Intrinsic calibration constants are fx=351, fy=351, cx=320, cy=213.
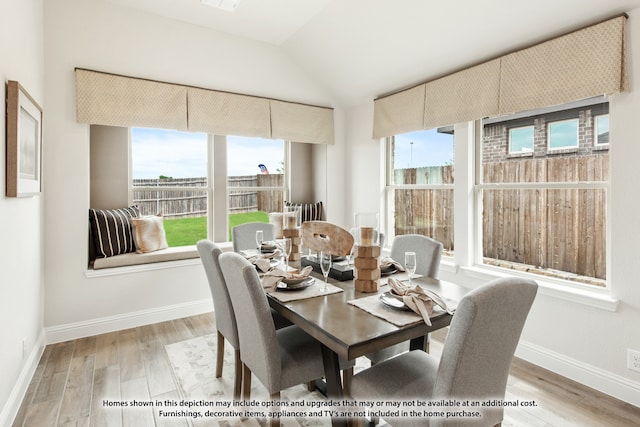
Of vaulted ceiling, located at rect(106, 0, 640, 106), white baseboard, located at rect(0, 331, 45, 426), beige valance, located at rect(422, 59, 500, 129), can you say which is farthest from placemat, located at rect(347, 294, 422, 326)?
vaulted ceiling, located at rect(106, 0, 640, 106)

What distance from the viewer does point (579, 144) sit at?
253cm

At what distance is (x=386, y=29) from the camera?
3209 millimetres

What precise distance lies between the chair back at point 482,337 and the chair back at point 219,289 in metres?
1.25

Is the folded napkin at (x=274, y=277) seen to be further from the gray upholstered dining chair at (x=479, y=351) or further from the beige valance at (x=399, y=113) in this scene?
the beige valance at (x=399, y=113)

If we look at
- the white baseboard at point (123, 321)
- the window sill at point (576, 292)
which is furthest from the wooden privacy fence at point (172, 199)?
the window sill at point (576, 292)

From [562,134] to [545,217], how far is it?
0.64 metres

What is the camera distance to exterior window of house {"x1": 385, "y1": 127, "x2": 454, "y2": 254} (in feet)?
11.6

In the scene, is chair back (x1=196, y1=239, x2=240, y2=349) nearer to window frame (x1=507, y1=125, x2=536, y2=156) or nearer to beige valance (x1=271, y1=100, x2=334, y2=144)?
beige valance (x1=271, y1=100, x2=334, y2=144)

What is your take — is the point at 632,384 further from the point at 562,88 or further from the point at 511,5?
the point at 511,5

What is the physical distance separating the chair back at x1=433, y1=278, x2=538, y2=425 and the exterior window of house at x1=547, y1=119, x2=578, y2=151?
189cm

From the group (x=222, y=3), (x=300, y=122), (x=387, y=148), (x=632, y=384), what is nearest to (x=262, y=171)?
(x=300, y=122)

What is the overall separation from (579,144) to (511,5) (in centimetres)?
110

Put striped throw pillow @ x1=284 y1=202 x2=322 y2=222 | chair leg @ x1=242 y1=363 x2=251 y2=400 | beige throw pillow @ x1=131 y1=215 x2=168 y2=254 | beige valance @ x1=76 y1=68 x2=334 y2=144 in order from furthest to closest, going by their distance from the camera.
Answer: striped throw pillow @ x1=284 y1=202 x2=322 y2=222, beige throw pillow @ x1=131 y1=215 x2=168 y2=254, beige valance @ x1=76 y1=68 x2=334 y2=144, chair leg @ x1=242 y1=363 x2=251 y2=400

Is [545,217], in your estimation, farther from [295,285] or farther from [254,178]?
[254,178]
